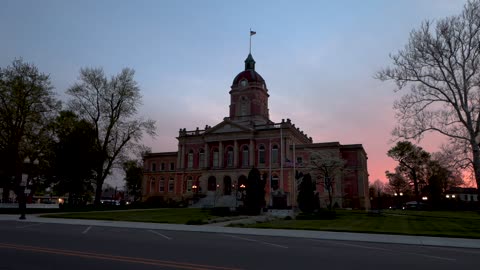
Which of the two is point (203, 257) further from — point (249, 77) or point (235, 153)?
point (249, 77)

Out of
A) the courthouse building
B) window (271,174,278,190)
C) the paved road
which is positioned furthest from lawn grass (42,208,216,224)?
window (271,174,278,190)

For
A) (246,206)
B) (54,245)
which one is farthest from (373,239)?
(246,206)

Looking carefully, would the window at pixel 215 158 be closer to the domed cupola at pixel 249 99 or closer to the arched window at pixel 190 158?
the arched window at pixel 190 158

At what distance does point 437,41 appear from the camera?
1042 inches

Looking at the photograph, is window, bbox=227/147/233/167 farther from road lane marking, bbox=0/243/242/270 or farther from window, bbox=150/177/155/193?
road lane marking, bbox=0/243/242/270

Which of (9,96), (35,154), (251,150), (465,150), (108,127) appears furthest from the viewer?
(251,150)

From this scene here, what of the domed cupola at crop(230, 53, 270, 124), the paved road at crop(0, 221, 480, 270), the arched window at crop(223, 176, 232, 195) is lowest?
the paved road at crop(0, 221, 480, 270)

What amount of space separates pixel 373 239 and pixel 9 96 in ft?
138

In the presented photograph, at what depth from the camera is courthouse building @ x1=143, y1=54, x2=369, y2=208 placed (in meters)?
60.9

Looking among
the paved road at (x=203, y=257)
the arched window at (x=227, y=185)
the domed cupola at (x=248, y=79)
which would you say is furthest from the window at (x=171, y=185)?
the paved road at (x=203, y=257)

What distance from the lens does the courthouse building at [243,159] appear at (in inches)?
2399

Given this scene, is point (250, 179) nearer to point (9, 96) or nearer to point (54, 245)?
point (54, 245)

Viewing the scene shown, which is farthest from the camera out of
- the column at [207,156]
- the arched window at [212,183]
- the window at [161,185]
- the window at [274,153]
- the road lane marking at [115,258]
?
the window at [161,185]

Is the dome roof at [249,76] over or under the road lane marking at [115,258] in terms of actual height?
over
